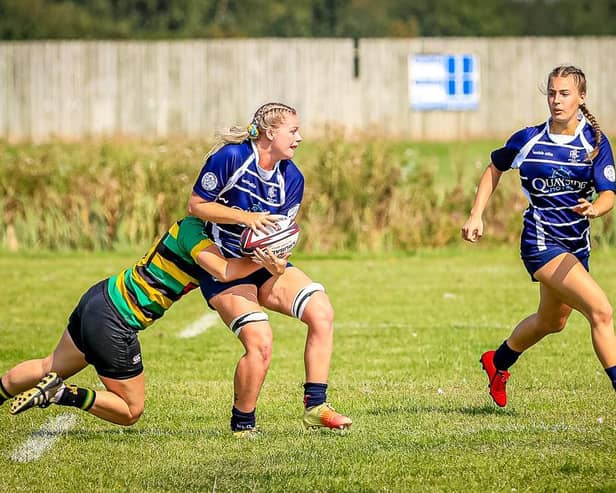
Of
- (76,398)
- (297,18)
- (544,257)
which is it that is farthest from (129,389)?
(297,18)

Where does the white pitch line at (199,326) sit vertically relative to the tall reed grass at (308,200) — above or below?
below

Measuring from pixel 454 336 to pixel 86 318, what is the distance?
503 centimetres

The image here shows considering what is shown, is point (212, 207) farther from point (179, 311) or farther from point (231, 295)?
point (179, 311)

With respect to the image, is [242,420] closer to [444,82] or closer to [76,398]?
[76,398]

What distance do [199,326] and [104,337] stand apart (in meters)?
5.41

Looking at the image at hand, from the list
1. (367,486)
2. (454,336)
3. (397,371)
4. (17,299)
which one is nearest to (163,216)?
(17,299)

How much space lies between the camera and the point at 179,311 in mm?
13320

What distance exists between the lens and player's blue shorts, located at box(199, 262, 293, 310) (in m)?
7.02

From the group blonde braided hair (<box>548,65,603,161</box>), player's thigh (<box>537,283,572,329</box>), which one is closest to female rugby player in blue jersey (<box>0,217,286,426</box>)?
player's thigh (<box>537,283,572,329</box>)

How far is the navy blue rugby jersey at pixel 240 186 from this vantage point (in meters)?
6.89

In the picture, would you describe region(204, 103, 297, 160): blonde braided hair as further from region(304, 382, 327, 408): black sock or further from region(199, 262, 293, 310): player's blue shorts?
region(304, 382, 327, 408): black sock

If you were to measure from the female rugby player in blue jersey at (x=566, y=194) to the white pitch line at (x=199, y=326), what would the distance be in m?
4.83

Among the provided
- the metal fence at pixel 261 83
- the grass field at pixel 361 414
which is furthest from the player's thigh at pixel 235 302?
the metal fence at pixel 261 83

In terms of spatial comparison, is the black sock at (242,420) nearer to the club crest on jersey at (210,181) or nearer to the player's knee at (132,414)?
the player's knee at (132,414)
